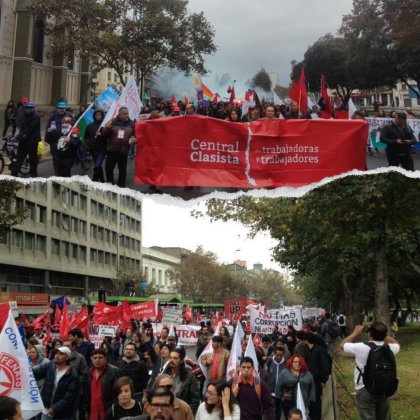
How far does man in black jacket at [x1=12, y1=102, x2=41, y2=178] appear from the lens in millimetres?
6367

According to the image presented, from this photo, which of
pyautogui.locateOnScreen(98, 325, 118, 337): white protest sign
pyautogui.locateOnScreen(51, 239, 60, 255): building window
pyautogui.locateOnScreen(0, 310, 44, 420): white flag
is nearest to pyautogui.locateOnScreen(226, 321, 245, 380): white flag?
pyautogui.locateOnScreen(0, 310, 44, 420): white flag

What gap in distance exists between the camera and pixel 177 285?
72.2m

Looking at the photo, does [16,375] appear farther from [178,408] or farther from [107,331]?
[107,331]

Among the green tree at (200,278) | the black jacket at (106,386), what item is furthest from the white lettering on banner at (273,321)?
the green tree at (200,278)

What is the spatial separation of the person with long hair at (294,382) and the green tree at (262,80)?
12.0 feet

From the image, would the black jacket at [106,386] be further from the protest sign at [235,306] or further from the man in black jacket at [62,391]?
the protest sign at [235,306]

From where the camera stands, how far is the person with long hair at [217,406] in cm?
592

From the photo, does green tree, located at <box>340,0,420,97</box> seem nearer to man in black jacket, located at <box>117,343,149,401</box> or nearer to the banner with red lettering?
the banner with red lettering

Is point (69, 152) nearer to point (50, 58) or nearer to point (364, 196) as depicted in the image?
point (50, 58)

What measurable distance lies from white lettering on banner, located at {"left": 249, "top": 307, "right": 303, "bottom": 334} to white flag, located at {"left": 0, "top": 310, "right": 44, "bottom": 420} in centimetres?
810

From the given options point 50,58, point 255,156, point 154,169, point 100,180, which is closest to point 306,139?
point 255,156

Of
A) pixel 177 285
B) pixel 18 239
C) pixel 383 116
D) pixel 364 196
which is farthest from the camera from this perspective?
pixel 177 285

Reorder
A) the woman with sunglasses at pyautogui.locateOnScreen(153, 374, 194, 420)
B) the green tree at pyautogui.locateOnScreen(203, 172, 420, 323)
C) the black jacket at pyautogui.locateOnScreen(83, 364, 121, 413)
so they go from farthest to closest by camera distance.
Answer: the green tree at pyautogui.locateOnScreen(203, 172, 420, 323) → the black jacket at pyautogui.locateOnScreen(83, 364, 121, 413) → the woman with sunglasses at pyautogui.locateOnScreen(153, 374, 194, 420)

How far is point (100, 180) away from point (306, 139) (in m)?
2.06
